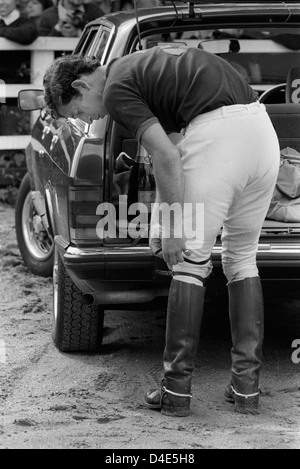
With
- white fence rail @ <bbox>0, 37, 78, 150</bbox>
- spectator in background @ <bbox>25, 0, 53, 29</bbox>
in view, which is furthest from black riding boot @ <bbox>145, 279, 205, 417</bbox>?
spectator in background @ <bbox>25, 0, 53, 29</bbox>

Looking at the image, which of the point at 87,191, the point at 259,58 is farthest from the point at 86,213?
the point at 259,58

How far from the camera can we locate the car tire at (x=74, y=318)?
5.77 meters

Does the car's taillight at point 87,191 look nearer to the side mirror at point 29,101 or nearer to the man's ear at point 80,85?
the man's ear at point 80,85

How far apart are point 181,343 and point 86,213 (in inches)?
35.6

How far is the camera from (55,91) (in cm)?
475

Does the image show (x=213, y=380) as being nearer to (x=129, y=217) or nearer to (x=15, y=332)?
(x=129, y=217)

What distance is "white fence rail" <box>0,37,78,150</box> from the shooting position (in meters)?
11.1

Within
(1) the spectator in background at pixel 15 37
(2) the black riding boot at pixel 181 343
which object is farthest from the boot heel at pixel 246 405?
(1) the spectator in background at pixel 15 37

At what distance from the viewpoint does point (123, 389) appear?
5.27 m

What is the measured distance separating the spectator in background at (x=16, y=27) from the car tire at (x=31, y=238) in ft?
10.4

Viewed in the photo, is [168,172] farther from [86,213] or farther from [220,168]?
[86,213]

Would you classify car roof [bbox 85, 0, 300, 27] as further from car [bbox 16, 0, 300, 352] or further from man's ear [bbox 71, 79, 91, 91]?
man's ear [bbox 71, 79, 91, 91]

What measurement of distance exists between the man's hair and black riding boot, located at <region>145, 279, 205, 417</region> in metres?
0.91
